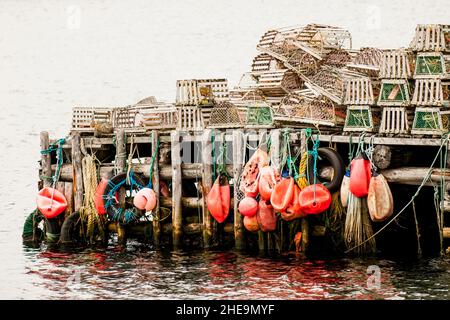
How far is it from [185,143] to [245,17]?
50424mm

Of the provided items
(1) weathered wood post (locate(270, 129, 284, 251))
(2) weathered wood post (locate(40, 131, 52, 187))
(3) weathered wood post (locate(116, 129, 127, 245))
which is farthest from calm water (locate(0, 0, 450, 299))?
(1) weathered wood post (locate(270, 129, 284, 251))

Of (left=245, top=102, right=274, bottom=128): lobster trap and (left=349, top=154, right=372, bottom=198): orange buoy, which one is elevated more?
(left=245, top=102, right=274, bottom=128): lobster trap

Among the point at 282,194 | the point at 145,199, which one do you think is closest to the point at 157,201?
the point at 145,199

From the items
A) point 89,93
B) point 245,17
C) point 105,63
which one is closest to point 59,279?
point 89,93

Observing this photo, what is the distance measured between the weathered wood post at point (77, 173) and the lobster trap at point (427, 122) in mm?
7165

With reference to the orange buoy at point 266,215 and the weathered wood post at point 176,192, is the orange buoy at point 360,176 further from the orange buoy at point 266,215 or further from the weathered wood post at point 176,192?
the weathered wood post at point 176,192

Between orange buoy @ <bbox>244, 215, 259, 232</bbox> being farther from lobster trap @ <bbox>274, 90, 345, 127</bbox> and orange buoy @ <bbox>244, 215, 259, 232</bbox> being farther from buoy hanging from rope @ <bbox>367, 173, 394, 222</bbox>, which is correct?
buoy hanging from rope @ <bbox>367, 173, 394, 222</bbox>

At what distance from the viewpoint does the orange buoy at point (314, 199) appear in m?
21.8

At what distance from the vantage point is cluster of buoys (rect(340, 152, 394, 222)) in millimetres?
21578

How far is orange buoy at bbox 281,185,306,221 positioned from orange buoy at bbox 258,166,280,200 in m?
0.45

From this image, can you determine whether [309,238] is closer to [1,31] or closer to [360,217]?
[360,217]

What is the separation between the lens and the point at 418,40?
2206 cm

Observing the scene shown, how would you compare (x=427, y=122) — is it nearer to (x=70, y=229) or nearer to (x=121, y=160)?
(x=121, y=160)

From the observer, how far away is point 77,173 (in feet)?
80.5
